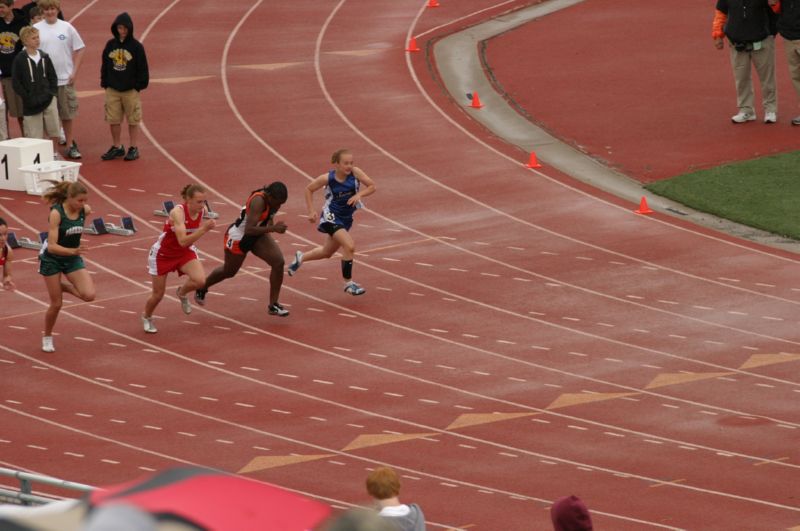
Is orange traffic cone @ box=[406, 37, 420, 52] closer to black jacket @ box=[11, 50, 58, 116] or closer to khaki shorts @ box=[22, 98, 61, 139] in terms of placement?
khaki shorts @ box=[22, 98, 61, 139]

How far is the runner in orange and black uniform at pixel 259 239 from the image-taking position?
1584cm

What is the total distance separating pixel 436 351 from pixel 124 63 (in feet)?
26.4

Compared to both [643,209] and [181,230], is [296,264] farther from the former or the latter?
[643,209]

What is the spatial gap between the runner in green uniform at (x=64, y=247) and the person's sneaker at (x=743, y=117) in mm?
11340

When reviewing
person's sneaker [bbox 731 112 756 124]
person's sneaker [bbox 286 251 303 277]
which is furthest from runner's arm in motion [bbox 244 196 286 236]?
person's sneaker [bbox 731 112 756 124]

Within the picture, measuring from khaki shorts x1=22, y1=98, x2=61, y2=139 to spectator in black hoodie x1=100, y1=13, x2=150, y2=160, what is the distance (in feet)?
2.23

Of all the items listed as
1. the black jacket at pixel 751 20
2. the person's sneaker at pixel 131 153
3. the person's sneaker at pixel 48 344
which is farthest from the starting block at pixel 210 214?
the black jacket at pixel 751 20

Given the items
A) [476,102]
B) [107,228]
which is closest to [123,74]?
[107,228]

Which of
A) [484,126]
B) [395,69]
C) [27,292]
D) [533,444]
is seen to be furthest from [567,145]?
[533,444]

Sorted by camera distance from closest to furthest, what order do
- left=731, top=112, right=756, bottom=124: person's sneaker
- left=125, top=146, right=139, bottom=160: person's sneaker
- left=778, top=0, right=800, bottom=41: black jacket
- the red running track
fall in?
the red running track, left=125, top=146, right=139, bottom=160: person's sneaker, left=778, top=0, right=800, bottom=41: black jacket, left=731, top=112, right=756, bottom=124: person's sneaker

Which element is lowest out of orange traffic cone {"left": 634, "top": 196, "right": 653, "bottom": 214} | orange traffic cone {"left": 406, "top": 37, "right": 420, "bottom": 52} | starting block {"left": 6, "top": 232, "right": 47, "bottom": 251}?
starting block {"left": 6, "top": 232, "right": 47, "bottom": 251}

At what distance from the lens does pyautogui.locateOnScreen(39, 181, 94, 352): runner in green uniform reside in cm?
1488

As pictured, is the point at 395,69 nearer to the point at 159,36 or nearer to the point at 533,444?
the point at 159,36

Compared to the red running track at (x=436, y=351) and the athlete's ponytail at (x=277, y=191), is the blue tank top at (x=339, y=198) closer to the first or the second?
the red running track at (x=436, y=351)
